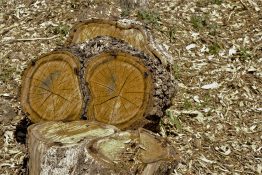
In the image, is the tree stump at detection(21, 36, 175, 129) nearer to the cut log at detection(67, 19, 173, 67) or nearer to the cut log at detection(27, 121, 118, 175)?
the cut log at detection(27, 121, 118, 175)

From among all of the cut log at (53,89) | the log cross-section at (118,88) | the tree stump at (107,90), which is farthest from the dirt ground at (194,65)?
the log cross-section at (118,88)

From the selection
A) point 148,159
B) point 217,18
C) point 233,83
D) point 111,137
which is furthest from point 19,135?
point 217,18

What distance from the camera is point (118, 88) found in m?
5.06

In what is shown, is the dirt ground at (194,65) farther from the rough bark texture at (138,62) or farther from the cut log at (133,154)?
the cut log at (133,154)

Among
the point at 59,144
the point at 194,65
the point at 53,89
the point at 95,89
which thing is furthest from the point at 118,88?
the point at 194,65

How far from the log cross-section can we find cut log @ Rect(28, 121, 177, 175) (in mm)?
523

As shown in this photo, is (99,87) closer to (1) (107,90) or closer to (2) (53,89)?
(1) (107,90)

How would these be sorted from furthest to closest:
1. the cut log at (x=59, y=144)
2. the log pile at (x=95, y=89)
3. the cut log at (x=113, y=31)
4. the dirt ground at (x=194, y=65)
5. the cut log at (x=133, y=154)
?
the cut log at (x=113, y=31), the dirt ground at (x=194, y=65), the log pile at (x=95, y=89), the cut log at (x=59, y=144), the cut log at (x=133, y=154)

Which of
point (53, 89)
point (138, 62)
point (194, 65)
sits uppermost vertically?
point (138, 62)

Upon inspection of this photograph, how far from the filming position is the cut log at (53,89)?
505cm

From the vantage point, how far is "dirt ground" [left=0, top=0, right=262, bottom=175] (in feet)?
18.4

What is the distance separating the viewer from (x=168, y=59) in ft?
19.5

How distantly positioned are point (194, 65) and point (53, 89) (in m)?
2.60

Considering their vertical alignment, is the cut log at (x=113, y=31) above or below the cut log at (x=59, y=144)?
above
